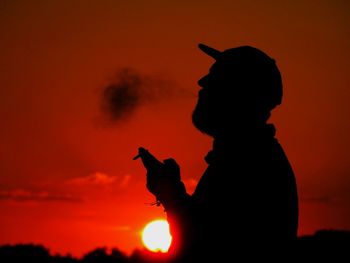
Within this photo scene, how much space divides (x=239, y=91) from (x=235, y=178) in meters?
0.76

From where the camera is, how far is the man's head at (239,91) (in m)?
5.32

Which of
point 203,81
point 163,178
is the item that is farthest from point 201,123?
point 163,178

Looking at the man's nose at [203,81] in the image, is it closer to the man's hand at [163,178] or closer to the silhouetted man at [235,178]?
the silhouetted man at [235,178]

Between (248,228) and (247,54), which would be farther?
(247,54)

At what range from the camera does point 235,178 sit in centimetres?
513

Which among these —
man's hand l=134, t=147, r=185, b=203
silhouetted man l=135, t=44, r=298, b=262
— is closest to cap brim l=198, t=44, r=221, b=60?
Answer: silhouetted man l=135, t=44, r=298, b=262

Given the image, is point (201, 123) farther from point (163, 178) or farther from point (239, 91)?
point (163, 178)

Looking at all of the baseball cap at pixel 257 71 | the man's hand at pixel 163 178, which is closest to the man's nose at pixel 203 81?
the baseball cap at pixel 257 71

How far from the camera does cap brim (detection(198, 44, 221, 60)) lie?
552cm

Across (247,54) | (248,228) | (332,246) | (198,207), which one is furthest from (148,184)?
(332,246)

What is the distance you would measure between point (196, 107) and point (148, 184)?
80 centimetres

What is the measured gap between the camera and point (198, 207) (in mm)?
5191

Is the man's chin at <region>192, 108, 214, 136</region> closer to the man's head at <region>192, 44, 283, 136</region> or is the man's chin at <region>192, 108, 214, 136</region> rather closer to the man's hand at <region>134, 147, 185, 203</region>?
the man's head at <region>192, 44, 283, 136</region>

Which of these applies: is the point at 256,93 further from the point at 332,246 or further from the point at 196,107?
the point at 332,246
